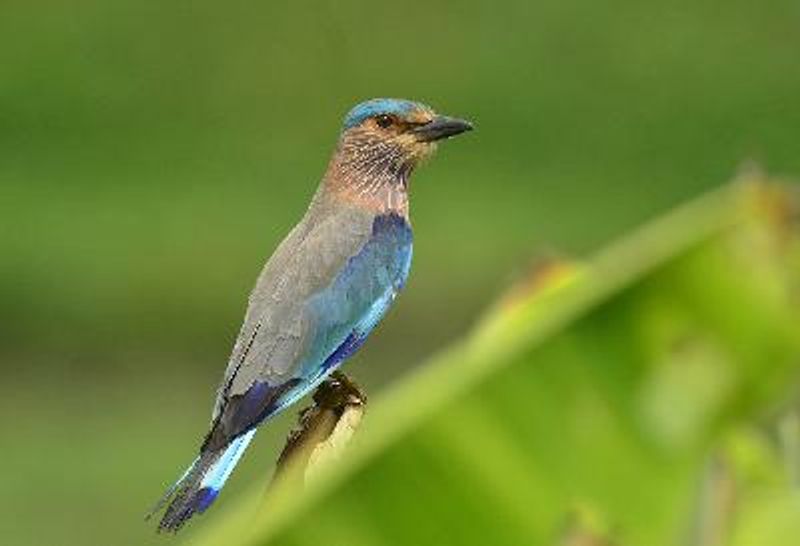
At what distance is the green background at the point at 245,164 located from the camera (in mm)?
7117

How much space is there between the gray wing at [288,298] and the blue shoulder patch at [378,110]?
7cm

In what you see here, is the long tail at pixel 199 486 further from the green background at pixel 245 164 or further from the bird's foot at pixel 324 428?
the green background at pixel 245 164

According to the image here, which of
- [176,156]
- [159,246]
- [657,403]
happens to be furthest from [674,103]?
[657,403]

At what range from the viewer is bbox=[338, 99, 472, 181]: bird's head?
7.47ft

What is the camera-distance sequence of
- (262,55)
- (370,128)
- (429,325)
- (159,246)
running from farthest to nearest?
1. (262,55)
2. (159,246)
3. (429,325)
4. (370,128)

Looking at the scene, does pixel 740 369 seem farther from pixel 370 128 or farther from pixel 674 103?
pixel 674 103

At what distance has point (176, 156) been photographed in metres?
9.76

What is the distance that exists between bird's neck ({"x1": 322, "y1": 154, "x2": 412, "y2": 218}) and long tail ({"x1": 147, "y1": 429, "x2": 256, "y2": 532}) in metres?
0.38

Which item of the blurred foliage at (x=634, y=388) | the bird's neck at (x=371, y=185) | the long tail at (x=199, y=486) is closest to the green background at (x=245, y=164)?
the bird's neck at (x=371, y=185)

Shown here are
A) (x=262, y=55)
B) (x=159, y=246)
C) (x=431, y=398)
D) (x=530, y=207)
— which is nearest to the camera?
(x=431, y=398)

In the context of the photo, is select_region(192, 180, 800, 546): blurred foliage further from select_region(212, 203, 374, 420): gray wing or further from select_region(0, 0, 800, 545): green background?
select_region(0, 0, 800, 545): green background

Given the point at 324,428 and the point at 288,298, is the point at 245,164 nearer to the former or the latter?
the point at 288,298

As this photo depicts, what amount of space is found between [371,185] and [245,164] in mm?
7399

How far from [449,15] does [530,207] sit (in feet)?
8.01
